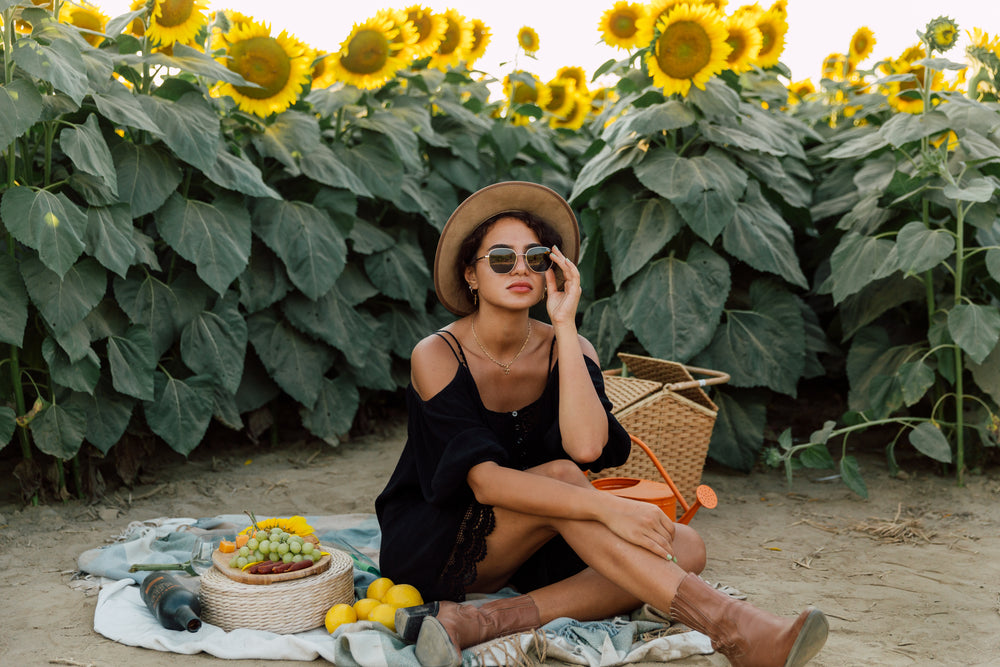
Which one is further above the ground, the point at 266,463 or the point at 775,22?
the point at 775,22

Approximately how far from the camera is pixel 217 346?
4121 mm

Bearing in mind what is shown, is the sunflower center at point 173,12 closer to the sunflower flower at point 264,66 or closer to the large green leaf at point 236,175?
the sunflower flower at point 264,66

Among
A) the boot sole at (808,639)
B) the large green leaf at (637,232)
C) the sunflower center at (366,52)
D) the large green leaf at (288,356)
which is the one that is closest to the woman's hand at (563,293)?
the boot sole at (808,639)

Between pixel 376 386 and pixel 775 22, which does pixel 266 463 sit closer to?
pixel 376 386

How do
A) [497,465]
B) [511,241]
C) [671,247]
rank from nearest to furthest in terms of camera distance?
[497,465] → [511,241] → [671,247]

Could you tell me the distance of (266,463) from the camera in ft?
15.0

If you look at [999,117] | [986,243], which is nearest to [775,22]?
[999,117]

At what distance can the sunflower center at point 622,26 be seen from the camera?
15.9 ft

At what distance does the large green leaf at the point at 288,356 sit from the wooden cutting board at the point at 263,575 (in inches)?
73.7

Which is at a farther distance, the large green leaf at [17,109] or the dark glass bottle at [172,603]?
the large green leaf at [17,109]

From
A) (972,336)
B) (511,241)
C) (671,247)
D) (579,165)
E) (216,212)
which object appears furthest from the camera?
(579,165)

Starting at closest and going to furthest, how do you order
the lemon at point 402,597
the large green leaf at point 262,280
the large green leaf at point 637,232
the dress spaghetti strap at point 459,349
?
1. the lemon at point 402,597
2. the dress spaghetti strap at point 459,349
3. the large green leaf at point 637,232
4. the large green leaf at point 262,280

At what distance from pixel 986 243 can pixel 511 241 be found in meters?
2.59

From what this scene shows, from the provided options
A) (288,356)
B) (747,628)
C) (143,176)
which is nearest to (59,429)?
(143,176)
